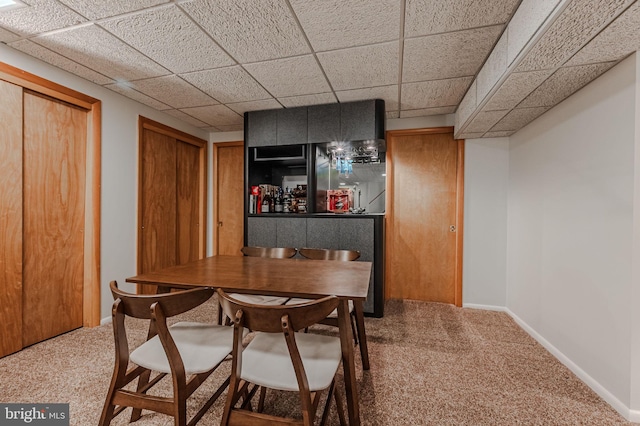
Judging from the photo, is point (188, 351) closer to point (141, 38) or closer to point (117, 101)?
point (141, 38)

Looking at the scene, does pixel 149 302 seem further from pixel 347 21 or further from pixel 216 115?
pixel 216 115

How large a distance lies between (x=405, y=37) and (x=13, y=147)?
9.95 feet

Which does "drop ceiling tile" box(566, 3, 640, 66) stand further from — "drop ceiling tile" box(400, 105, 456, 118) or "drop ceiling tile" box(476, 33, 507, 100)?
"drop ceiling tile" box(400, 105, 456, 118)

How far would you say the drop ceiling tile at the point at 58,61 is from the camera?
83.7 inches

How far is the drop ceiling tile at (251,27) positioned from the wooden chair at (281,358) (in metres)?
1.64

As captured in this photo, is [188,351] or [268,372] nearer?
[268,372]

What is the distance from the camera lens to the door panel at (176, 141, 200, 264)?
391cm

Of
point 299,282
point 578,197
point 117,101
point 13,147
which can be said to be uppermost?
point 117,101

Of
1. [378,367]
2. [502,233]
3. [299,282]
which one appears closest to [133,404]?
[299,282]

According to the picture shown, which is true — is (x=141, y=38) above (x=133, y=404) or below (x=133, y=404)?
above

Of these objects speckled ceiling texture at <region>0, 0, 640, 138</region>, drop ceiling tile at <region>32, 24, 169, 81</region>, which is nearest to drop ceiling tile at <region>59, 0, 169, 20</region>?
speckled ceiling texture at <region>0, 0, 640, 138</region>

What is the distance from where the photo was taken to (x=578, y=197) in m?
2.01

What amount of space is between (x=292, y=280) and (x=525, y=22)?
6.29 ft

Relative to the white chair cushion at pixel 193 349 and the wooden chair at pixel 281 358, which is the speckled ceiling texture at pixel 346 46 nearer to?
the wooden chair at pixel 281 358
